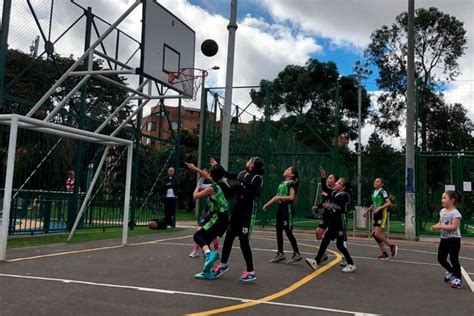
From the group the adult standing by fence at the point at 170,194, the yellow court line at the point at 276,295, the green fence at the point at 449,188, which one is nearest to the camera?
the yellow court line at the point at 276,295

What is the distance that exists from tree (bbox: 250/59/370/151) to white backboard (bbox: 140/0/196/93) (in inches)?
1010

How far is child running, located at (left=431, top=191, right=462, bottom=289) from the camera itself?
316 inches

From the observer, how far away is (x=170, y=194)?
55.5ft

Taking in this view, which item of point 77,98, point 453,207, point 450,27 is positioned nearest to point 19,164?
point 77,98

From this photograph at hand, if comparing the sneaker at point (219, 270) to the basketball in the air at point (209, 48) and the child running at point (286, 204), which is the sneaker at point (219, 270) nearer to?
the child running at point (286, 204)

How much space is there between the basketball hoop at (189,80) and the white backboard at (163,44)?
12cm

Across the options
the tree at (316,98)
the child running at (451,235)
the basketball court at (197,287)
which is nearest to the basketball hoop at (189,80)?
the basketball court at (197,287)

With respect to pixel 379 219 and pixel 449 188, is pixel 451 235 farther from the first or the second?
pixel 449 188

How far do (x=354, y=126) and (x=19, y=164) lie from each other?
35663 millimetres

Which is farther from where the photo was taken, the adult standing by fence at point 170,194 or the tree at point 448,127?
the tree at point 448,127

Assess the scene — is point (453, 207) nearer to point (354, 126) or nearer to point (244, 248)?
point (244, 248)

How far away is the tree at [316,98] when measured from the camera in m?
40.3

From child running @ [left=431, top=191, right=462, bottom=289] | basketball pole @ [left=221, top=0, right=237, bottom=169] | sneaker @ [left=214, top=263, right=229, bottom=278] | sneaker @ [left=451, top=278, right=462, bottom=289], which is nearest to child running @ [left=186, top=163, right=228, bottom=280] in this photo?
sneaker @ [left=214, top=263, right=229, bottom=278]

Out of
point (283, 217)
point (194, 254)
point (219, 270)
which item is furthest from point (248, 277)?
point (194, 254)
